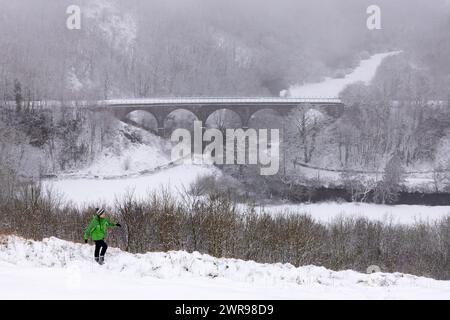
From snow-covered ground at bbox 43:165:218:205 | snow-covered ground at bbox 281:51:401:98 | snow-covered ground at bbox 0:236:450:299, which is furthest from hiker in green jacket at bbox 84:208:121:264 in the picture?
snow-covered ground at bbox 281:51:401:98

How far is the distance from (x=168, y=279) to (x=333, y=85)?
87806mm

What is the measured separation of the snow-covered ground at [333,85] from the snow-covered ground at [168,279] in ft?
246

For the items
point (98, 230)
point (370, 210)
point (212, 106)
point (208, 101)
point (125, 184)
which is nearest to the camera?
point (98, 230)

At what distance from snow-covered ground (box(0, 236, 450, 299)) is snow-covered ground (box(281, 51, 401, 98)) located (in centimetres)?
7489

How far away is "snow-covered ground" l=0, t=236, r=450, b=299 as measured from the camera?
7.76m

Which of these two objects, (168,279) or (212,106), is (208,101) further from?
(168,279)

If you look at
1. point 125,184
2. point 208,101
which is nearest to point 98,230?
point 125,184

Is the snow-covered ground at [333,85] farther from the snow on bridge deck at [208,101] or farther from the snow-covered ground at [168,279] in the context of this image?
the snow-covered ground at [168,279]

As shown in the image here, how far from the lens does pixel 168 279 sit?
9.27 metres

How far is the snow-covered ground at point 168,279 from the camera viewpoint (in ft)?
25.5

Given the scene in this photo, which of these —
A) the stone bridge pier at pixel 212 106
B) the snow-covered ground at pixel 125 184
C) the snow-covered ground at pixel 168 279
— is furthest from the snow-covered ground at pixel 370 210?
the snow-covered ground at pixel 168 279

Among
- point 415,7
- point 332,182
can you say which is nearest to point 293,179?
point 332,182

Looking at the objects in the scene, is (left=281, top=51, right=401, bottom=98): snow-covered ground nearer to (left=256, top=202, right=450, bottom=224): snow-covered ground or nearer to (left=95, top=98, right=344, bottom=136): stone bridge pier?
(left=95, top=98, right=344, bottom=136): stone bridge pier

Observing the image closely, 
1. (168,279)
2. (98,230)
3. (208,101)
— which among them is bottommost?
(168,279)
